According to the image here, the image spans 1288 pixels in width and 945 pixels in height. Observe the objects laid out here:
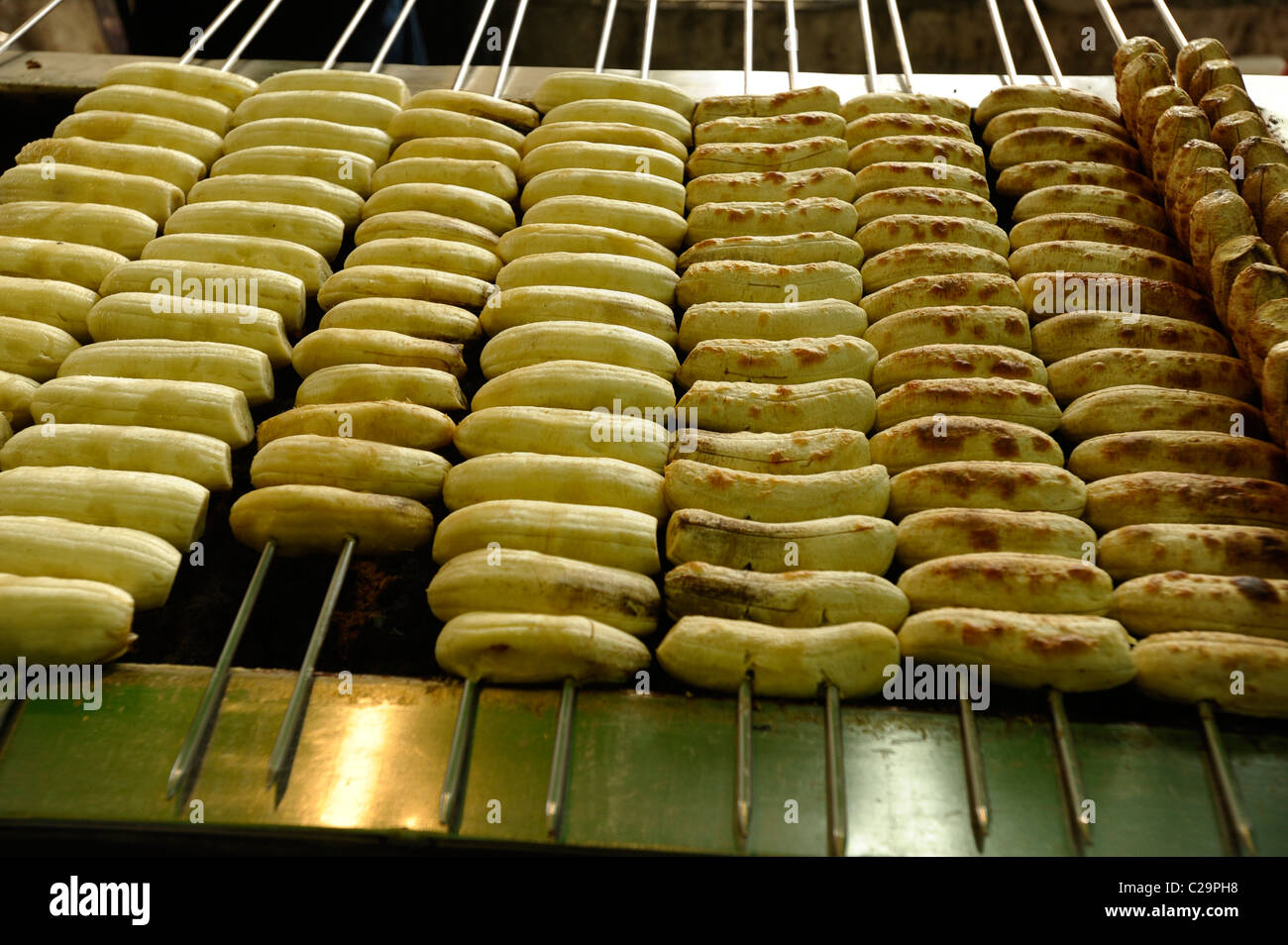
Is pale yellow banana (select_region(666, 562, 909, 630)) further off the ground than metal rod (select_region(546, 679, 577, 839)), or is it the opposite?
pale yellow banana (select_region(666, 562, 909, 630))

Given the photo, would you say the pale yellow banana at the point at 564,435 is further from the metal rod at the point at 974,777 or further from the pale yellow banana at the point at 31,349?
the pale yellow banana at the point at 31,349

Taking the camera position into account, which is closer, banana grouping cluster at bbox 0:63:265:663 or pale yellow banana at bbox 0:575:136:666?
pale yellow banana at bbox 0:575:136:666

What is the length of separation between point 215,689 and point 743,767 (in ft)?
3.65

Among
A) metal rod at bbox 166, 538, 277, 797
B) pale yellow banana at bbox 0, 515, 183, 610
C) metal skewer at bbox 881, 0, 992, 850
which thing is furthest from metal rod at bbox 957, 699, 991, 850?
pale yellow banana at bbox 0, 515, 183, 610

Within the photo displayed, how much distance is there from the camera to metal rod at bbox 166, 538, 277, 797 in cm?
179

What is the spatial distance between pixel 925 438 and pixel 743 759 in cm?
95

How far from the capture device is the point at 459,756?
1.80 meters

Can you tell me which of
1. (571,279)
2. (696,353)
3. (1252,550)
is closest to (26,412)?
(571,279)

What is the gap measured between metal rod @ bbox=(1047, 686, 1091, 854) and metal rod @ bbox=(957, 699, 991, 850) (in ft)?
0.50

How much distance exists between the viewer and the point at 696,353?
2496 millimetres

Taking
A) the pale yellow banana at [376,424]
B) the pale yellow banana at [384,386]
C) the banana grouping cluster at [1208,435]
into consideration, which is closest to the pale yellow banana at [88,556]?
the pale yellow banana at [376,424]

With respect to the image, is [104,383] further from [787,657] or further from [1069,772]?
[1069,772]

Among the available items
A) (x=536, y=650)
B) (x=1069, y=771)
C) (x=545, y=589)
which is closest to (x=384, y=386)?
(x=545, y=589)

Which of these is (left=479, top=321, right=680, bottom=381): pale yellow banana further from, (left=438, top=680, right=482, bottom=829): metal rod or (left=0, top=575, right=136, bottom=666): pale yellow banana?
(left=0, top=575, right=136, bottom=666): pale yellow banana
